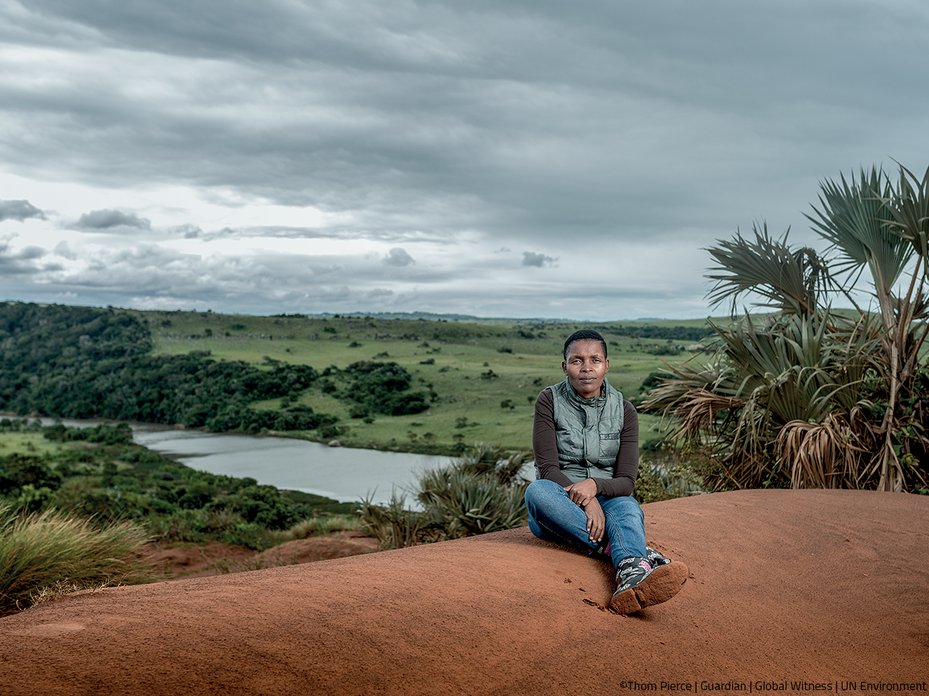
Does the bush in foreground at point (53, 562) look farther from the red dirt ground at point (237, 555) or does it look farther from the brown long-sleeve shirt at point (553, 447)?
the brown long-sleeve shirt at point (553, 447)

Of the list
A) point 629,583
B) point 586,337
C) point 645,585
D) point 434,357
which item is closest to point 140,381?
point 434,357

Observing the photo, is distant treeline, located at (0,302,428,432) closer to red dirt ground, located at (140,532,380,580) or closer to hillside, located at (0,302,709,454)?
hillside, located at (0,302,709,454)

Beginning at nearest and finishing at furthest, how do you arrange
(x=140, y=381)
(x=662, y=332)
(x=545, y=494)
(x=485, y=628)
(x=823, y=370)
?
(x=485, y=628)
(x=545, y=494)
(x=823, y=370)
(x=140, y=381)
(x=662, y=332)

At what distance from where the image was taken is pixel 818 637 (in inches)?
182

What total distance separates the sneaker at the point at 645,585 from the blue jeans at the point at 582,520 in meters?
0.23

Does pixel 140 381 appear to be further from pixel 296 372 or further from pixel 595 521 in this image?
pixel 595 521

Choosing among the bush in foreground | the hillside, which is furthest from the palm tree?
the hillside

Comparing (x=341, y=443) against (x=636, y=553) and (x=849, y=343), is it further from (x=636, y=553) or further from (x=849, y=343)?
(x=636, y=553)

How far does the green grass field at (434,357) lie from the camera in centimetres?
3500

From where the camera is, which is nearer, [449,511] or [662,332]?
[449,511]

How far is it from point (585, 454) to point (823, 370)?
5.05 m

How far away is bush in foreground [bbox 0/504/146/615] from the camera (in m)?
5.51

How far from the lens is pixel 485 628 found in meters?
3.93

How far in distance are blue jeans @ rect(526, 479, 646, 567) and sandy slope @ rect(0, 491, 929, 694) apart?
157 mm
